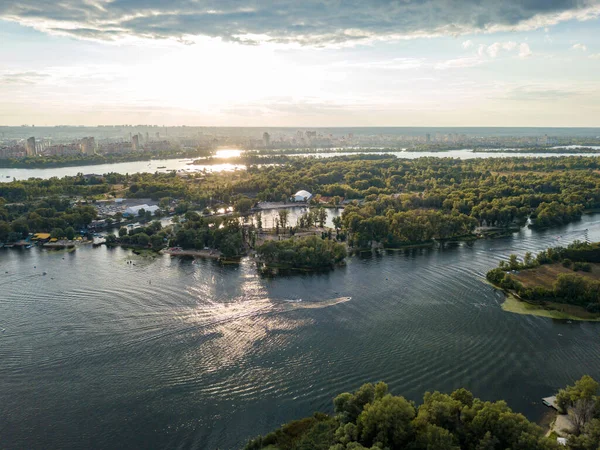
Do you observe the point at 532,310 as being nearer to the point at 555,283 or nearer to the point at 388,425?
the point at 555,283

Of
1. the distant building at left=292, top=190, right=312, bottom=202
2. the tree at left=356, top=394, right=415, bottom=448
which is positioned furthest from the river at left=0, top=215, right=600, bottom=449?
the distant building at left=292, top=190, right=312, bottom=202

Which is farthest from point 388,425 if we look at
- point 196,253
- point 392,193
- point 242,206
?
point 392,193

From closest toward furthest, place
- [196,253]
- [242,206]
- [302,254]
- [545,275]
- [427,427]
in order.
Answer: [427,427], [545,275], [302,254], [196,253], [242,206]

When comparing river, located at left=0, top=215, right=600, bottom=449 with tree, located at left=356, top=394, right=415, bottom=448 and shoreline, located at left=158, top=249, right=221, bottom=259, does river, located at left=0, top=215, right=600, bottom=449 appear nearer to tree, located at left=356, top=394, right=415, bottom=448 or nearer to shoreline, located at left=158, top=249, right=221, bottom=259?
tree, located at left=356, top=394, right=415, bottom=448

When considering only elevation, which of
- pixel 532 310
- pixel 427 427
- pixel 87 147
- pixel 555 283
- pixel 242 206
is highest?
pixel 87 147

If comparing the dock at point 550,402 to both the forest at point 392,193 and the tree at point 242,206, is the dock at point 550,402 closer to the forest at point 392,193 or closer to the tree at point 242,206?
the forest at point 392,193

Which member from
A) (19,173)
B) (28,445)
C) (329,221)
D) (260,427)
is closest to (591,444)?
(260,427)
